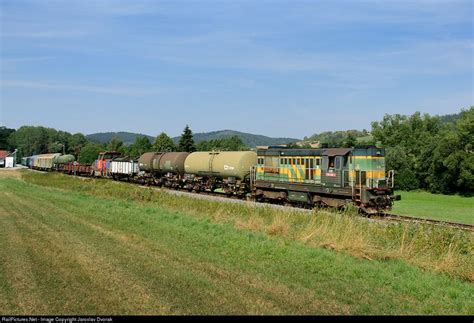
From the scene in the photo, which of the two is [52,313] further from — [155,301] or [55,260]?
[55,260]

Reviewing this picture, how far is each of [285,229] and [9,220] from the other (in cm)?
1068

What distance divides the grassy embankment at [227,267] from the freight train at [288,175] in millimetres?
8173

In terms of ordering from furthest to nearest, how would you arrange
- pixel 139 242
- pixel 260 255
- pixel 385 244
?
pixel 385 244, pixel 139 242, pixel 260 255

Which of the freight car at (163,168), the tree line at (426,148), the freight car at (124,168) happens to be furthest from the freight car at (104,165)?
the freight car at (163,168)

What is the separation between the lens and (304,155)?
93.8 ft

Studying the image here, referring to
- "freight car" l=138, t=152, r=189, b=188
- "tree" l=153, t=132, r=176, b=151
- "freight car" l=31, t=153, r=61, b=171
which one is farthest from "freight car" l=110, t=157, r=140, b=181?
"tree" l=153, t=132, r=176, b=151

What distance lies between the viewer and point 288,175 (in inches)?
1171

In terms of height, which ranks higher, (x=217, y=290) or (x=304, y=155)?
(x=304, y=155)

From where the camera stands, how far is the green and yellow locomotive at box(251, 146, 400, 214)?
24953 mm

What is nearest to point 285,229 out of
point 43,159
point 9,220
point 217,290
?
point 217,290

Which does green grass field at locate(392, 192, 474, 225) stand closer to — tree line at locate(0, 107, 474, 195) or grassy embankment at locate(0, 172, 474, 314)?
tree line at locate(0, 107, 474, 195)

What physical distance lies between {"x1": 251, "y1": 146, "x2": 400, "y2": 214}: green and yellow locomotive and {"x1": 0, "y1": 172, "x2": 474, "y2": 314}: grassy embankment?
311 inches

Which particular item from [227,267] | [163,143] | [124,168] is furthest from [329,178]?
[163,143]

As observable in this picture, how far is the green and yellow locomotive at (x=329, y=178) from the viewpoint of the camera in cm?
2495
